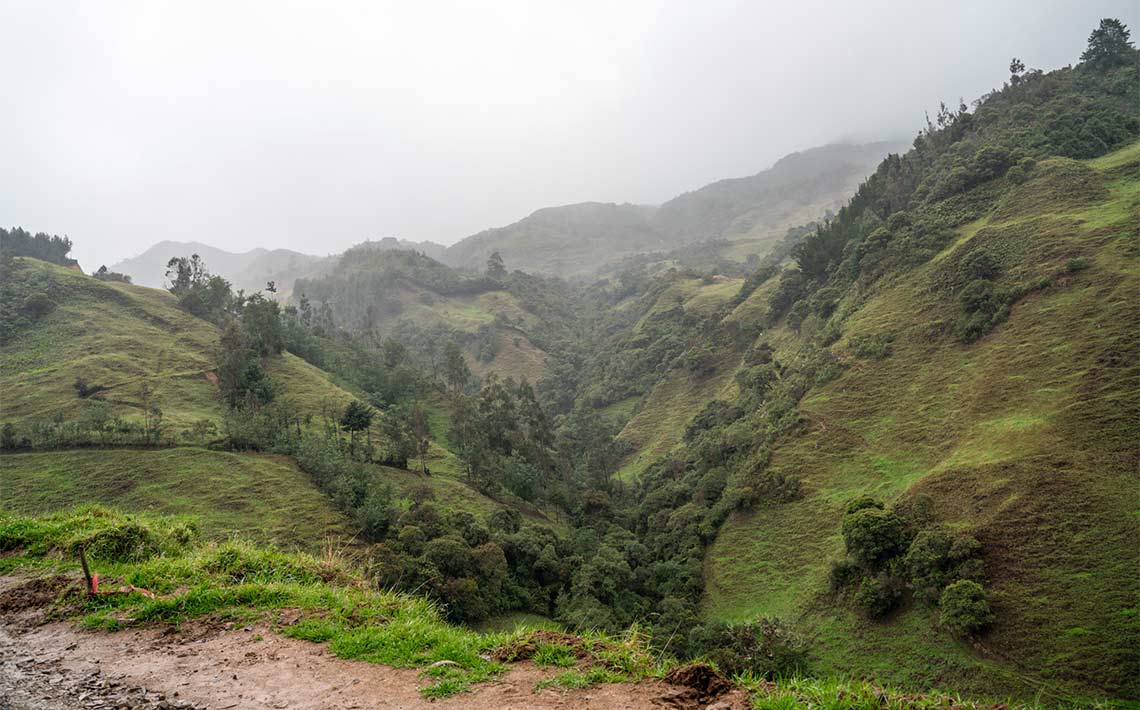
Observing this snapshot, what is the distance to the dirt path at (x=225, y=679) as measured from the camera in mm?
5387

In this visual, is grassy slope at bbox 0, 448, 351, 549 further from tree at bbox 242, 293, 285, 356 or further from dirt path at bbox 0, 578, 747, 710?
tree at bbox 242, 293, 285, 356

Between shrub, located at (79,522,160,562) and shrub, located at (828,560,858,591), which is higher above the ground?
shrub, located at (79,522,160,562)

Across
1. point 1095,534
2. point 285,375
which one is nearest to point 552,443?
point 285,375

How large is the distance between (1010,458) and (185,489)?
47.7m

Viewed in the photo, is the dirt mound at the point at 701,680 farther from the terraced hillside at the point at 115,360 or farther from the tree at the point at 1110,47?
the tree at the point at 1110,47

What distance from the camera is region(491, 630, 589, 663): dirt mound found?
20.5ft

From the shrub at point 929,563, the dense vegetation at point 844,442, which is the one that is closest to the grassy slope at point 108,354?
the dense vegetation at point 844,442

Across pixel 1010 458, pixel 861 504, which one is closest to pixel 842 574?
pixel 861 504

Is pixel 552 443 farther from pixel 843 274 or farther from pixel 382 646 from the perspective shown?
pixel 382 646

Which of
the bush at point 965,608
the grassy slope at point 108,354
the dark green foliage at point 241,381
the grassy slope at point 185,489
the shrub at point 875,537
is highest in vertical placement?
the grassy slope at point 108,354

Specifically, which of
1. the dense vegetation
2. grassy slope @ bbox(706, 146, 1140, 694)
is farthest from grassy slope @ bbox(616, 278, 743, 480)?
grassy slope @ bbox(706, 146, 1140, 694)

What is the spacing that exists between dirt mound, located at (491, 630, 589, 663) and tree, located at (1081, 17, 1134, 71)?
105581mm

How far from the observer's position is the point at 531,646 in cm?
641

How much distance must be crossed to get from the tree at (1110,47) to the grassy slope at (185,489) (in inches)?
4195
